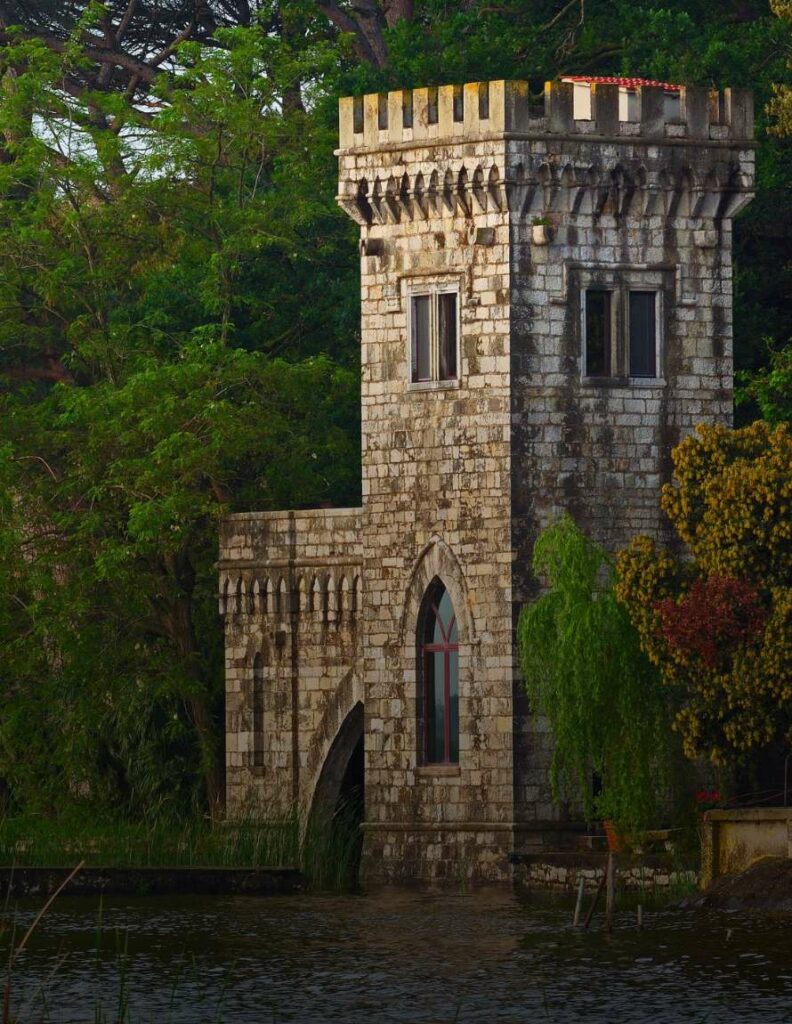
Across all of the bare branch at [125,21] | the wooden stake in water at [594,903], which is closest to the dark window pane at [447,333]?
the wooden stake in water at [594,903]

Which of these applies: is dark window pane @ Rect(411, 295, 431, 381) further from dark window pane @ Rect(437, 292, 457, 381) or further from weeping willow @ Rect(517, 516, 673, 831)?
weeping willow @ Rect(517, 516, 673, 831)

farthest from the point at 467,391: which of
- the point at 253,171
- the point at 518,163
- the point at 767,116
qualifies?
the point at 253,171

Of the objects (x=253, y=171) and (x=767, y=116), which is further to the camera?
(x=253, y=171)

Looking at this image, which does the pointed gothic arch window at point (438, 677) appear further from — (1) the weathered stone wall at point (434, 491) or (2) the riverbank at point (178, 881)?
(2) the riverbank at point (178, 881)

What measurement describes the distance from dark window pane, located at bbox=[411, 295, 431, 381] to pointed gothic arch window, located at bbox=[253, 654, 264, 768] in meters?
5.53

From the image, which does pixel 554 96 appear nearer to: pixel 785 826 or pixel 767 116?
pixel 767 116

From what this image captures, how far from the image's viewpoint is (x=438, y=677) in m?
42.2

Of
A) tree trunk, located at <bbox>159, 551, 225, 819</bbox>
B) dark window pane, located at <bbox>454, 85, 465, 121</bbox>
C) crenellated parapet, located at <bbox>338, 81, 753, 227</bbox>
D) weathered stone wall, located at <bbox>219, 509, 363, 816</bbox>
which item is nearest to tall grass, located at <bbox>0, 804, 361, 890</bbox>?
weathered stone wall, located at <bbox>219, 509, 363, 816</bbox>

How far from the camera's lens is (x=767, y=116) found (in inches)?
1887

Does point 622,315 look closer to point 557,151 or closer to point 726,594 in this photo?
point 557,151

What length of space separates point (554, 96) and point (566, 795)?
31.6ft

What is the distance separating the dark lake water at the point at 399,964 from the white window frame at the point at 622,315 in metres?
7.45

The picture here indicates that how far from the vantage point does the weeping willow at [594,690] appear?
131 feet

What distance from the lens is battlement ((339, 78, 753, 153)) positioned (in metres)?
41.4
